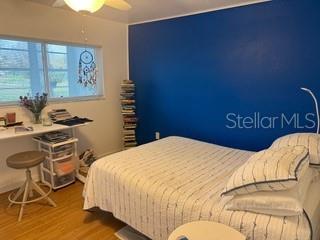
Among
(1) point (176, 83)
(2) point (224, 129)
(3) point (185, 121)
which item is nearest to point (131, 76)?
(1) point (176, 83)

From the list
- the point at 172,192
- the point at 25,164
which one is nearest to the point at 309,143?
the point at 172,192

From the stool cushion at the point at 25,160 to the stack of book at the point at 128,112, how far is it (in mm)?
1660

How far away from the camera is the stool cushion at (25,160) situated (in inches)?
91.8

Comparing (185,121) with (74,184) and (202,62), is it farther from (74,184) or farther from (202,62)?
(74,184)

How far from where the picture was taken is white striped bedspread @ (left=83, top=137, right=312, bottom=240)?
142cm

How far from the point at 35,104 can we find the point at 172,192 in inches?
82.3

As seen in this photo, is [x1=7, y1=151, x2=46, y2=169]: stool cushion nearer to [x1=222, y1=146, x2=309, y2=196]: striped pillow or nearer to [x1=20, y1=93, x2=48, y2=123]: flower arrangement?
[x1=20, y1=93, x2=48, y2=123]: flower arrangement

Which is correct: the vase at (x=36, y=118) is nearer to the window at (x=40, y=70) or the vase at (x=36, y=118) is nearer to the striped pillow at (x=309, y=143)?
the window at (x=40, y=70)

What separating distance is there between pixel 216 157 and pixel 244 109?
930 millimetres

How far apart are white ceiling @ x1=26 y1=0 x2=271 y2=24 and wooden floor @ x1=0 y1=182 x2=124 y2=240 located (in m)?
2.39

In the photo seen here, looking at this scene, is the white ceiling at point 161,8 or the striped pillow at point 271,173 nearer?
the striped pillow at point 271,173

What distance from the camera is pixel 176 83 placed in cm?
367

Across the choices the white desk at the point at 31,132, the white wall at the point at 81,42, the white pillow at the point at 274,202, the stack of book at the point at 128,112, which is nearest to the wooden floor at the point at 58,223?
the white wall at the point at 81,42

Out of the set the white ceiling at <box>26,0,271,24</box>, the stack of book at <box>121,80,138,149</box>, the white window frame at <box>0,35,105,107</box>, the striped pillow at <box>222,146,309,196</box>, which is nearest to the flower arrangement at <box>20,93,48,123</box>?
the white window frame at <box>0,35,105,107</box>
